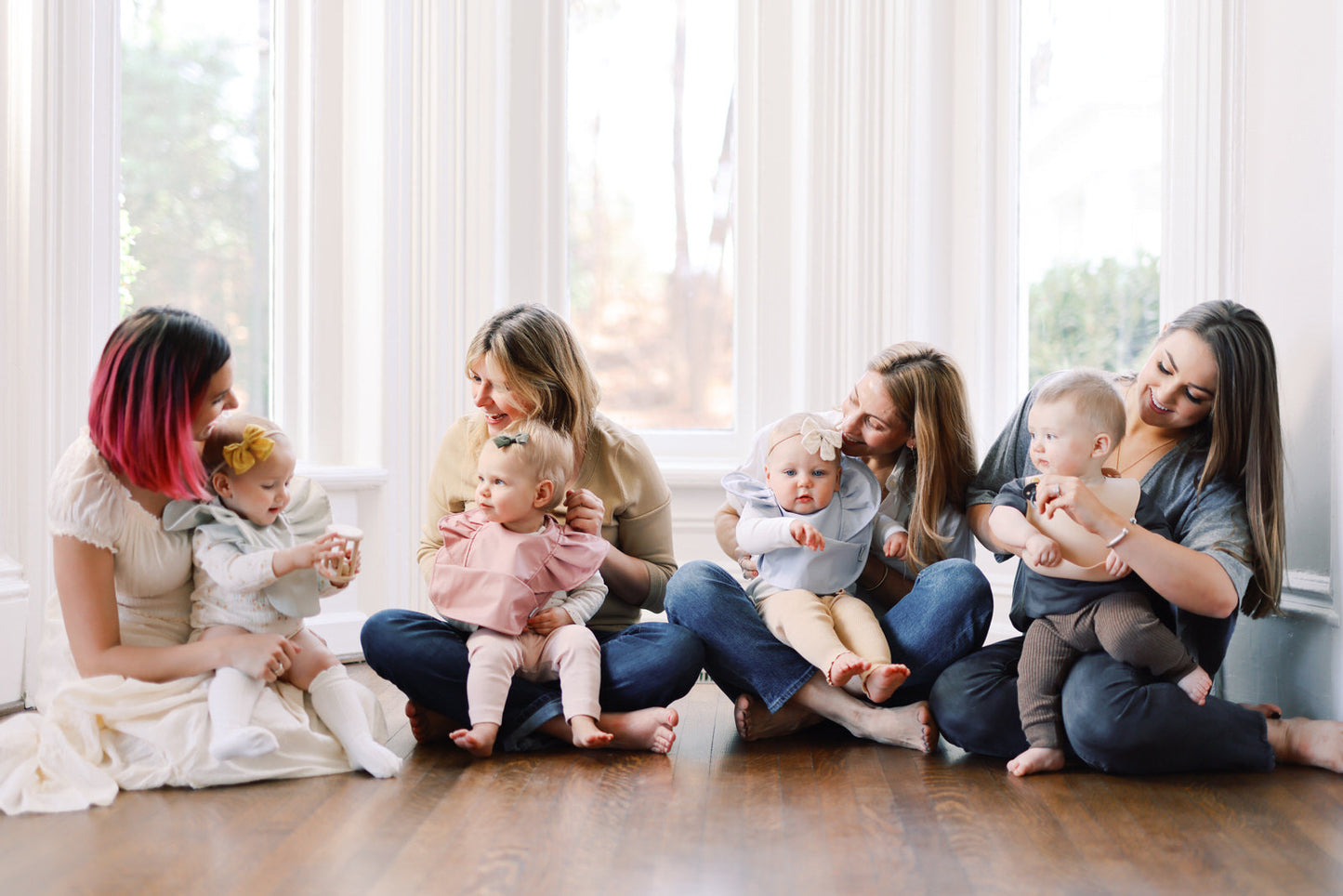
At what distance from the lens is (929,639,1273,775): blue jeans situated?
5.75ft

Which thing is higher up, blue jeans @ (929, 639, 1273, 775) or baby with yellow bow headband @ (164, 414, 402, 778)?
baby with yellow bow headband @ (164, 414, 402, 778)

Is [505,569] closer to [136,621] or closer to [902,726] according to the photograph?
[136,621]

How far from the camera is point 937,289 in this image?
2.99 metres

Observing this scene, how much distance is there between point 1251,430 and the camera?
6.18 feet

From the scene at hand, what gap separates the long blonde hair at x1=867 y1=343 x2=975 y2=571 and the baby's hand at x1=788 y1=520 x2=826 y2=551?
0.22 metres

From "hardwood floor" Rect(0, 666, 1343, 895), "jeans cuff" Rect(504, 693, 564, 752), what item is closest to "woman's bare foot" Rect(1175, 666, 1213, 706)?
"hardwood floor" Rect(0, 666, 1343, 895)

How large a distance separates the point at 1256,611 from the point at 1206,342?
484 millimetres

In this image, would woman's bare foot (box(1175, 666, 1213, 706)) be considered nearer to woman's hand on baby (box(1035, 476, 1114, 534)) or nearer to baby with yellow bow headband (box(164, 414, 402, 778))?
woman's hand on baby (box(1035, 476, 1114, 534))

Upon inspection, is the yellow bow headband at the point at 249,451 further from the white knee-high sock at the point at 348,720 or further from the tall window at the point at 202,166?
the tall window at the point at 202,166

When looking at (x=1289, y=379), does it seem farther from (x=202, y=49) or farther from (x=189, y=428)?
(x=202, y=49)

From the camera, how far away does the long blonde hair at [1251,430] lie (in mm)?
1858

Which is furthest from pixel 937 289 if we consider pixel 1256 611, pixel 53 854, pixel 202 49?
pixel 53 854

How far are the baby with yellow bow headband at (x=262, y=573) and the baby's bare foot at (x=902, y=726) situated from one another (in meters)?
0.84

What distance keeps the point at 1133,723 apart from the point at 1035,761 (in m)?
0.17
